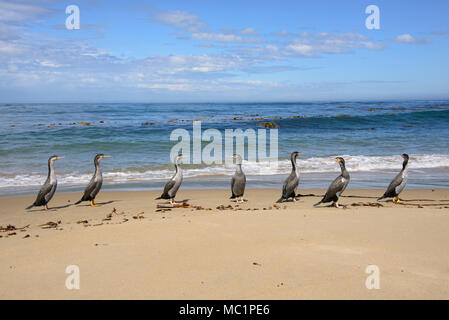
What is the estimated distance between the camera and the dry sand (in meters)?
3.55

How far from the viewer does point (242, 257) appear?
435 cm

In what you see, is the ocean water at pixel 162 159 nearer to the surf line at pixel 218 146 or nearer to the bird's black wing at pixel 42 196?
the surf line at pixel 218 146

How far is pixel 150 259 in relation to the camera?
4336mm

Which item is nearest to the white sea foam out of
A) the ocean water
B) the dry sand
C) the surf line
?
the ocean water

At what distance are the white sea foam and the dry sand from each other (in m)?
7.06

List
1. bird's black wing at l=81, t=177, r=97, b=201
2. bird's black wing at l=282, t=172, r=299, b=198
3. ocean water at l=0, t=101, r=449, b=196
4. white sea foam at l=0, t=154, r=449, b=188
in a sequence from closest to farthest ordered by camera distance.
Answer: bird's black wing at l=282, t=172, r=299, b=198 < bird's black wing at l=81, t=177, r=97, b=201 < ocean water at l=0, t=101, r=449, b=196 < white sea foam at l=0, t=154, r=449, b=188

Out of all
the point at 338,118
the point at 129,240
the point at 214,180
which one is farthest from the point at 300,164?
the point at 338,118

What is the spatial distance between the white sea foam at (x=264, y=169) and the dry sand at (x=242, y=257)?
7.06 m

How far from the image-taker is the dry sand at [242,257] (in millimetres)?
3553

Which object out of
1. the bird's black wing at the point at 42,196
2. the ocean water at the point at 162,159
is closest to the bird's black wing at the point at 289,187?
the ocean water at the point at 162,159


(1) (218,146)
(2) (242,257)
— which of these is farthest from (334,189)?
(1) (218,146)

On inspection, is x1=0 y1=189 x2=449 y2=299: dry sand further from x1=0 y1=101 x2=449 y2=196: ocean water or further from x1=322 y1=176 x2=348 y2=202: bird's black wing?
x1=0 y1=101 x2=449 y2=196: ocean water

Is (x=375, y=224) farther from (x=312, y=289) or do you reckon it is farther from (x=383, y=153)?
(x=383, y=153)

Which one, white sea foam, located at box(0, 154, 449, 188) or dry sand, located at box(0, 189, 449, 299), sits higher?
dry sand, located at box(0, 189, 449, 299)
